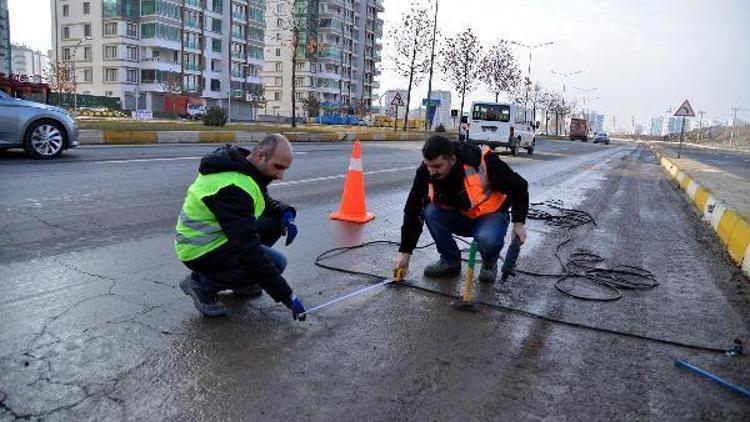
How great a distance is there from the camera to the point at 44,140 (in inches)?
445

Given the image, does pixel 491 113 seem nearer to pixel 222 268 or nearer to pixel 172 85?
pixel 222 268

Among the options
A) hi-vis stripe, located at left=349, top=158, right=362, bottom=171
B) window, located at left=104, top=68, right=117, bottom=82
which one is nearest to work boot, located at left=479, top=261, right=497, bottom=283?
hi-vis stripe, located at left=349, top=158, right=362, bottom=171

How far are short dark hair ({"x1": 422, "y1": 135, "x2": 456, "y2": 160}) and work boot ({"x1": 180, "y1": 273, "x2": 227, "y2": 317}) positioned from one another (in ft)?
5.49

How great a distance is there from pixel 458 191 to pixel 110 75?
7533 centimetres

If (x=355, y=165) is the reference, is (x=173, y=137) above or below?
below

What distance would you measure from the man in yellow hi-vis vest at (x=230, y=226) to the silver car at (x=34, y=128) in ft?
Answer: 30.3

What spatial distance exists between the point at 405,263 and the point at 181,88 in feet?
241

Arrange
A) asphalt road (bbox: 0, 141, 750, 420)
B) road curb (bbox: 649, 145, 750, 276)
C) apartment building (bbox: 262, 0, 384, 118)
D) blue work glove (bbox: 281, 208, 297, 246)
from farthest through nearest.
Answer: apartment building (bbox: 262, 0, 384, 118), road curb (bbox: 649, 145, 750, 276), blue work glove (bbox: 281, 208, 297, 246), asphalt road (bbox: 0, 141, 750, 420)

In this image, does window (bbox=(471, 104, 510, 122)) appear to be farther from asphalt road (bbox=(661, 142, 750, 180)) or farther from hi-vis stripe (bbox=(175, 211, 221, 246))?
hi-vis stripe (bbox=(175, 211, 221, 246))

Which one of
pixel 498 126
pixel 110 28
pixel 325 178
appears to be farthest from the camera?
pixel 110 28

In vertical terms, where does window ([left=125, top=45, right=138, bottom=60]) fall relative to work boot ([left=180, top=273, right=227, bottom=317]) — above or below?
above

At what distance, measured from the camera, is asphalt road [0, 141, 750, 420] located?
104 inches

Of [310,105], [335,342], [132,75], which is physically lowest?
[335,342]

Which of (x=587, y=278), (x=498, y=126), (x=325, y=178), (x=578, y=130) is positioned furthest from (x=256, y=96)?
(x=587, y=278)
